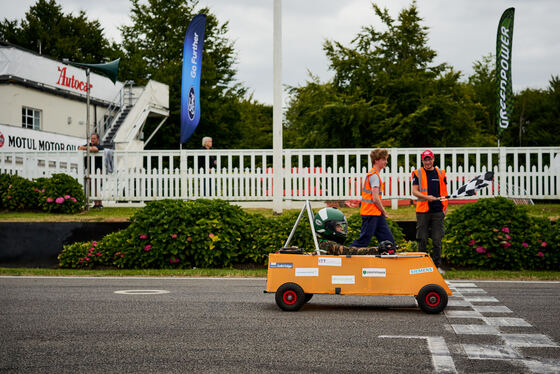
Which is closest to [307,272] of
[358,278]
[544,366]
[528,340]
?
[358,278]

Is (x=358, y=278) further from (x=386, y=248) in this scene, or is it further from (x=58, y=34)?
(x=58, y=34)

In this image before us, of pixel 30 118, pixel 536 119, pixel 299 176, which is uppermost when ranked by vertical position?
pixel 536 119

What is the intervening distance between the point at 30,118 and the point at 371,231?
2401cm

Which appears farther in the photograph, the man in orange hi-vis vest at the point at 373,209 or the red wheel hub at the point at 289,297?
the man in orange hi-vis vest at the point at 373,209

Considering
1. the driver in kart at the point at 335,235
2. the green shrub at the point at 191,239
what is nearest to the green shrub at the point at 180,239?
the green shrub at the point at 191,239

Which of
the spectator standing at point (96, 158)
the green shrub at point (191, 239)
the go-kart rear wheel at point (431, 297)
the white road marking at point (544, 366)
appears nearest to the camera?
the white road marking at point (544, 366)

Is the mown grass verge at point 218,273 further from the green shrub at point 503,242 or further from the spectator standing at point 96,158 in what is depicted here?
the spectator standing at point 96,158

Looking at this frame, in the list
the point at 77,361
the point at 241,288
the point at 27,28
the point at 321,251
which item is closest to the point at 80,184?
the point at 241,288

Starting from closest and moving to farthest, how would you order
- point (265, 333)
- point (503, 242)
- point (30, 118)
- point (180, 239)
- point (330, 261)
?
point (265, 333)
point (330, 261)
point (503, 242)
point (180, 239)
point (30, 118)

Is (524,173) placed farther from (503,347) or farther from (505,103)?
(503,347)

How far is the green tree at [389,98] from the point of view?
33.9m

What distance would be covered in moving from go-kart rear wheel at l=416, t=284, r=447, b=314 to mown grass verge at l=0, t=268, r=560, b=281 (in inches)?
151

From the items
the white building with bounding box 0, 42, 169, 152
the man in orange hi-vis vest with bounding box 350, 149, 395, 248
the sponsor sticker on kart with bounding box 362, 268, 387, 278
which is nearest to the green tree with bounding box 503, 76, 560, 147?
the white building with bounding box 0, 42, 169, 152

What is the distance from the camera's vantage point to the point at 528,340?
6109 millimetres
